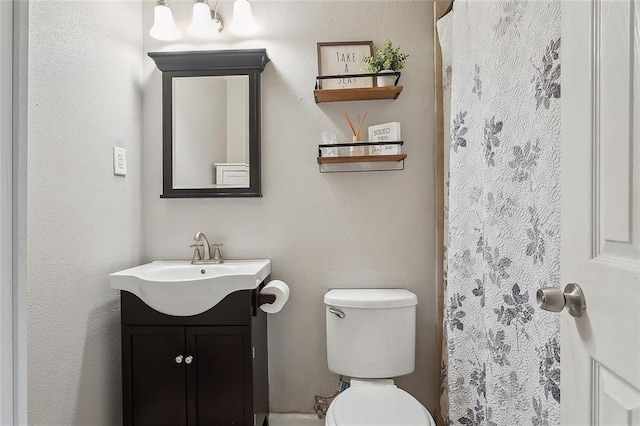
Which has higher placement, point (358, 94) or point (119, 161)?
point (358, 94)

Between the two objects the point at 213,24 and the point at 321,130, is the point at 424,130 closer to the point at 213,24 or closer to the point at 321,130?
the point at 321,130

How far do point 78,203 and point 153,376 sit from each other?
0.73 metres

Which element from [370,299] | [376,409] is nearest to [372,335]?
[370,299]

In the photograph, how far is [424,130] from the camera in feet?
6.35

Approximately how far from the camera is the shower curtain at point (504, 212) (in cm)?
91

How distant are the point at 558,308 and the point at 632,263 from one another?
0.17m

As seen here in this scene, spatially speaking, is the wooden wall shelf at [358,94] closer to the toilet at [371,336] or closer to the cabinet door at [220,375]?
the toilet at [371,336]

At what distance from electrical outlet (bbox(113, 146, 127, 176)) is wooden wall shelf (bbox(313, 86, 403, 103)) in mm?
911

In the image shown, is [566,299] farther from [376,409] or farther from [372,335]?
[372,335]

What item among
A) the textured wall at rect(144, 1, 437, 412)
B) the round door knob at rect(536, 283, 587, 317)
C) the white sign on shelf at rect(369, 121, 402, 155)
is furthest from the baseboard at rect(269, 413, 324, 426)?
the round door knob at rect(536, 283, 587, 317)

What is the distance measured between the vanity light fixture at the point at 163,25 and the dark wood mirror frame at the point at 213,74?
0.27ft

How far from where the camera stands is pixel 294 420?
1.96m

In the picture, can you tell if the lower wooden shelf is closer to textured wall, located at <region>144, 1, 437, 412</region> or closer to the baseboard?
textured wall, located at <region>144, 1, 437, 412</region>

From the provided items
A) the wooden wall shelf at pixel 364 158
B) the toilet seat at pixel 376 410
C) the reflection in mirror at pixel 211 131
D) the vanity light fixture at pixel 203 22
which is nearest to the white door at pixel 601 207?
the toilet seat at pixel 376 410
